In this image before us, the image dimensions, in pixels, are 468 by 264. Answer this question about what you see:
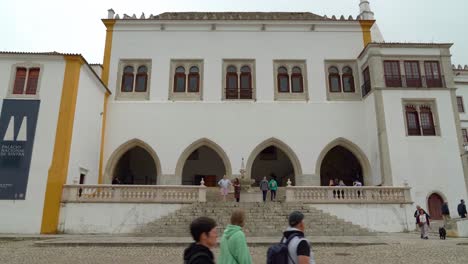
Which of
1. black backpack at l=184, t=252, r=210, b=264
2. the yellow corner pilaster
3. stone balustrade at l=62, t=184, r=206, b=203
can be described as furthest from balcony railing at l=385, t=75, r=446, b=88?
black backpack at l=184, t=252, r=210, b=264

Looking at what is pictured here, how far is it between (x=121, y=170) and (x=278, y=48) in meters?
11.4

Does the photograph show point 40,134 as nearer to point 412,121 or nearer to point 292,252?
point 292,252

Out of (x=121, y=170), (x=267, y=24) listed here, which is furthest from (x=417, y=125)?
(x=121, y=170)

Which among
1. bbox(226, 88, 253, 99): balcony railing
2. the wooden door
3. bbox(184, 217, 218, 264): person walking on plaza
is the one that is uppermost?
bbox(226, 88, 253, 99): balcony railing

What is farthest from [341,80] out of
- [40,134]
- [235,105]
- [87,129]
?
[40,134]

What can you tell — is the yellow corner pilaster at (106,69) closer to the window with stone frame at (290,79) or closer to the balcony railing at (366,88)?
the window with stone frame at (290,79)

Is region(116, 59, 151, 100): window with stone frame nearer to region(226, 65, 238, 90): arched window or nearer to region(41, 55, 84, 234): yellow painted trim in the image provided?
region(41, 55, 84, 234): yellow painted trim

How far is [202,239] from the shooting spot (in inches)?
101

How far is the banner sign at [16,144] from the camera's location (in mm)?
12836

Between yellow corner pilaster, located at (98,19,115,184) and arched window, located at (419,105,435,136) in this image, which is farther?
yellow corner pilaster, located at (98,19,115,184)

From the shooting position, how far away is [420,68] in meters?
17.8

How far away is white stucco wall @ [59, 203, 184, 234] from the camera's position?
1305 cm

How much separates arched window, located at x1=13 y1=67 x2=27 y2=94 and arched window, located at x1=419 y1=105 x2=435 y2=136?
18.1m

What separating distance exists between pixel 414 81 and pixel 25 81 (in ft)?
58.7
